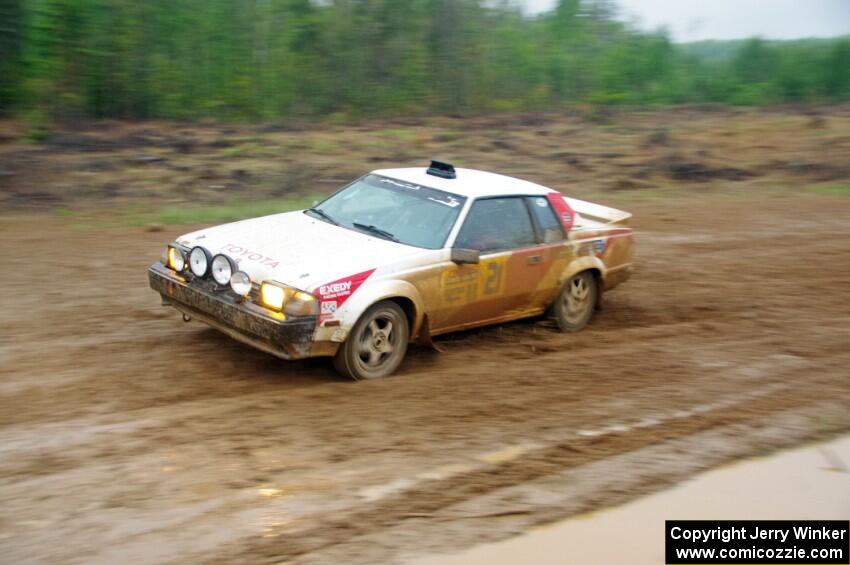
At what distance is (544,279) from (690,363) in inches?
53.7

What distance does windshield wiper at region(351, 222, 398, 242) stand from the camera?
23.2ft

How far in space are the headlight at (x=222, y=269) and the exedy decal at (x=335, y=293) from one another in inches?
29.3

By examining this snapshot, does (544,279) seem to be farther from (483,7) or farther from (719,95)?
(719,95)

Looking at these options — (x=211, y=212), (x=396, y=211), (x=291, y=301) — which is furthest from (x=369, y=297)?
(x=211, y=212)

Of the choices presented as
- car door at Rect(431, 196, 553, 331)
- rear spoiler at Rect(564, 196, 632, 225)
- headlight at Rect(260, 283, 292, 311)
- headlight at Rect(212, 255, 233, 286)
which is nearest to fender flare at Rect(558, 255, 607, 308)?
car door at Rect(431, 196, 553, 331)

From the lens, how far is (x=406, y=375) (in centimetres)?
685

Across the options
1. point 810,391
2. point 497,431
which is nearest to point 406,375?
point 497,431

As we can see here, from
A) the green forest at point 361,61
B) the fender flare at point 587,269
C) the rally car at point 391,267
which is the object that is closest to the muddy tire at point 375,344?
the rally car at point 391,267

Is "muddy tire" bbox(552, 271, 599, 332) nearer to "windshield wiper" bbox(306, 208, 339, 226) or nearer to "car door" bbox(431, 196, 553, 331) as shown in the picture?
"car door" bbox(431, 196, 553, 331)

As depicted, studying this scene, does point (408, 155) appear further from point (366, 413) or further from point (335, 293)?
point (366, 413)

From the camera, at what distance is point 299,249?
667cm

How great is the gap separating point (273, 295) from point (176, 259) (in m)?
1.11

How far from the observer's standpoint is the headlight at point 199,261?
6598mm

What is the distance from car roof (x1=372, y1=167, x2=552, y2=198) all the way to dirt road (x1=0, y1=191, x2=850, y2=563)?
1238mm
